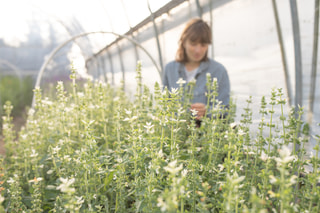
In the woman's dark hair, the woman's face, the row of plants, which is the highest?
the woman's dark hair

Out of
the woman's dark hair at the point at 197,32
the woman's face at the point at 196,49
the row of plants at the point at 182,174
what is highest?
the woman's dark hair at the point at 197,32

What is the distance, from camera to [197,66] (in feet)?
11.9

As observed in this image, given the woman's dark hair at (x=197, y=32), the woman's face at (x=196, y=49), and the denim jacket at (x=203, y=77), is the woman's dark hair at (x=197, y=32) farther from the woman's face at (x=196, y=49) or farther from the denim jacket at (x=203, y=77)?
the denim jacket at (x=203, y=77)

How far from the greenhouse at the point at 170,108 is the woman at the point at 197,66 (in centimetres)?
2

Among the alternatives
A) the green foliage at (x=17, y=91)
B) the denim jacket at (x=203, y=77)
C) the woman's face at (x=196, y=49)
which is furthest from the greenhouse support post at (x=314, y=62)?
the green foliage at (x=17, y=91)

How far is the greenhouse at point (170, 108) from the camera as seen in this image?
1304 mm

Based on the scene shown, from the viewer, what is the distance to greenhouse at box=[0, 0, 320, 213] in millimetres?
1304

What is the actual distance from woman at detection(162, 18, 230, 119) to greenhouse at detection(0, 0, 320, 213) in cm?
2

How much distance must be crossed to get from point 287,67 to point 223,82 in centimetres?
136

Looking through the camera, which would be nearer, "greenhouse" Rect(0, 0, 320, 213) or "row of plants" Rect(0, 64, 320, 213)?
"row of plants" Rect(0, 64, 320, 213)

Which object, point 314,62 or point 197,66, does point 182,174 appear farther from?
point 314,62

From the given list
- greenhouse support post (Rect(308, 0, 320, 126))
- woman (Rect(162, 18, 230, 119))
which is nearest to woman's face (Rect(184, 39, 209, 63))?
woman (Rect(162, 18, 230, 119))

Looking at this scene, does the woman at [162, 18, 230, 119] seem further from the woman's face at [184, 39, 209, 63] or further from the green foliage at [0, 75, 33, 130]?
the green foliage at [0, 75, 33, 130]

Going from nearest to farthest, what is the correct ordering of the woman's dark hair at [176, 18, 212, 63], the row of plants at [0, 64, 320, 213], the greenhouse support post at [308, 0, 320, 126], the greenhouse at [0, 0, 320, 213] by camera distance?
1. the row of plants at [0, 64, 320, 213]
2. the greenhouse at [0, 0, 320, 213]
3. the woman's dark hair at [176, 18, 212, 63]
4. the greenhouse support post at [308, 0, 320, 126]
